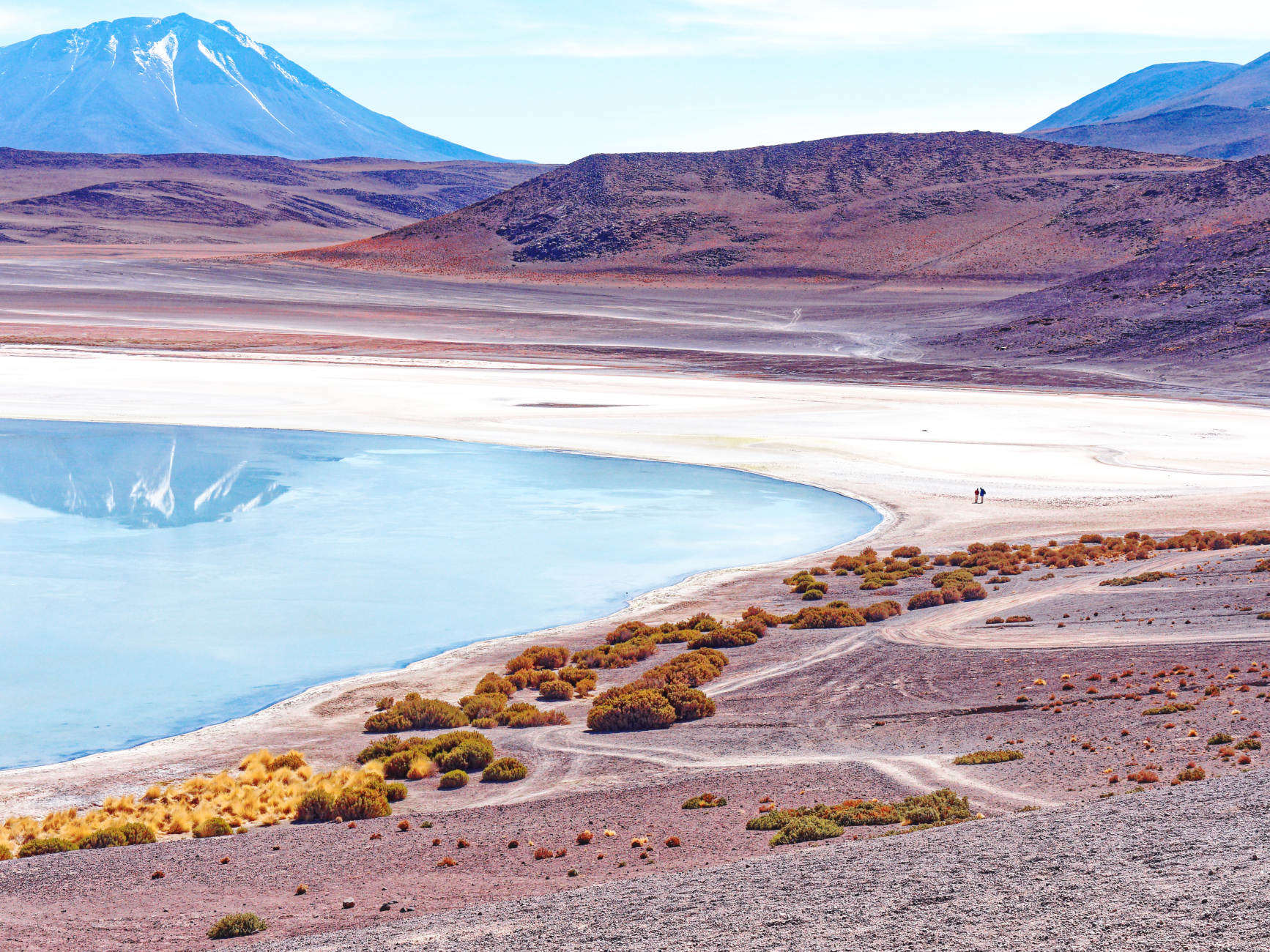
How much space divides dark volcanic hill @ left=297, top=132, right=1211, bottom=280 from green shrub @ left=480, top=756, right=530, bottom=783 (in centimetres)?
10427

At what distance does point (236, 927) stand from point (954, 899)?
5.63m

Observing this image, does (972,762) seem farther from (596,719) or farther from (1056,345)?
(1056,345)

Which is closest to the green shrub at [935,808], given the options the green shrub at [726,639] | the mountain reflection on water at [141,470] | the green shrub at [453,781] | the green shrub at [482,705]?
the green shrub at [453,781]

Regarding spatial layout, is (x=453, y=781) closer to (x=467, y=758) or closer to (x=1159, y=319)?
(x=467, y=758)

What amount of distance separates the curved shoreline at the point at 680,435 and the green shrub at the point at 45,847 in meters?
2.06

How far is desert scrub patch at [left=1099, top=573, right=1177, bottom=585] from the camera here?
23859mm

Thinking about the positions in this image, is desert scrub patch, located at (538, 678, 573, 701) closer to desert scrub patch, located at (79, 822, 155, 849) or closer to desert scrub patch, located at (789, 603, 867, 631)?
desert scrub patch, located at (789, 603, 867, 631)

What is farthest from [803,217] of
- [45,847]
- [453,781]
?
[45,847]

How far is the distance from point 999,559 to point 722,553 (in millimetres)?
7110

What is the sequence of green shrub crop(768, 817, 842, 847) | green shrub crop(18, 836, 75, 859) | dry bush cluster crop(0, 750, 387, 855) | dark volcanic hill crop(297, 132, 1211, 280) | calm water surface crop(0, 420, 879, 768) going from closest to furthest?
green shrub crop(768, 817, 842, 847) < green shrub crop(18, 836, 75, 859) < dry bush cluster crop(0, 750, 387, 855) < calm water surface crop(0, 420, 879, 768) < dark volcanic hill crop(297, 132, 1211, 280)

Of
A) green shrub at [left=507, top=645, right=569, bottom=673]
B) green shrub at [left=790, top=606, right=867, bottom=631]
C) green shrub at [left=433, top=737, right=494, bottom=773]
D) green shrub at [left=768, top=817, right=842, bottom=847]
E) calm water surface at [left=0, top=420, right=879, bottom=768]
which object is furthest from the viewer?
green shrub at [left=790, top=606, right=867, bottom=631]

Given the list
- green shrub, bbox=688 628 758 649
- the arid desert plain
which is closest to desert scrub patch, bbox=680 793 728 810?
the arid desert plain

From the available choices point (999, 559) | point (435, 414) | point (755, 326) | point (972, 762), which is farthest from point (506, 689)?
point (755, 326)

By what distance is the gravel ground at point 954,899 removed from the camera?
8.34m
